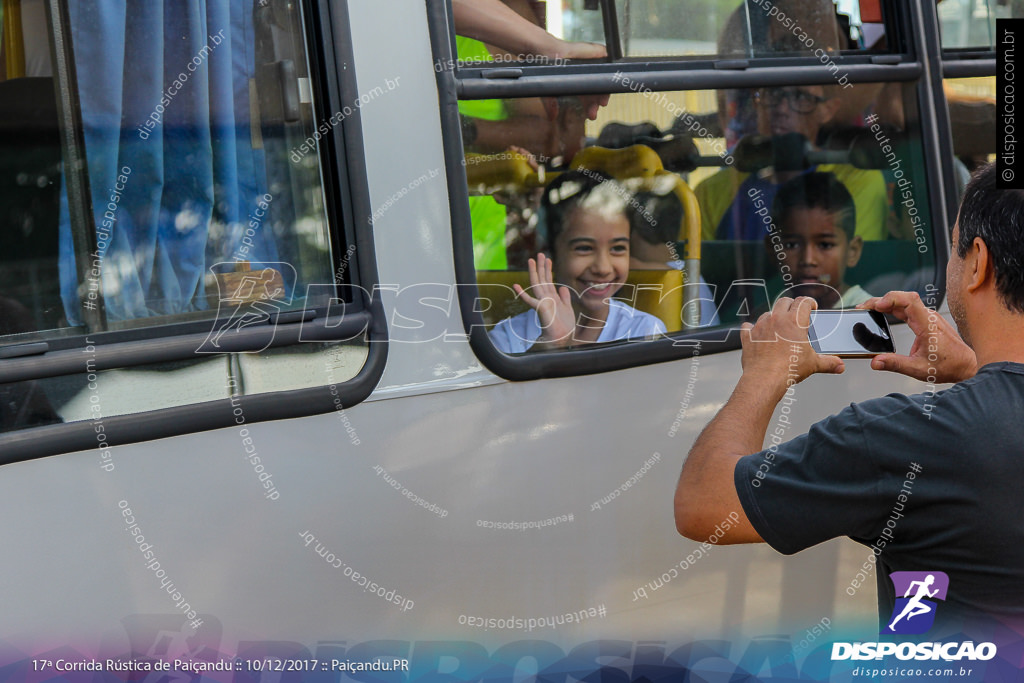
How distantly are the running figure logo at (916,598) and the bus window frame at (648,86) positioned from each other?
0.82 meters

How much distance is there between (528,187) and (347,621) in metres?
0.96

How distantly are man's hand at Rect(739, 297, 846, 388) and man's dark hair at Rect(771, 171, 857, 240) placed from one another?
83 cm

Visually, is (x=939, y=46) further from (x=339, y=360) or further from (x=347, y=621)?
(x=347, y=621)

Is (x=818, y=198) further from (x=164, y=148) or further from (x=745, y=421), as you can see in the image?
(x=164, y=148)

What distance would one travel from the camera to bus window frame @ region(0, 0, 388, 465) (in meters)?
1.59

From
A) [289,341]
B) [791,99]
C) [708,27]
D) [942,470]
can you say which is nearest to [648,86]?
[708,27]

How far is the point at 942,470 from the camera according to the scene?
4.16 feet

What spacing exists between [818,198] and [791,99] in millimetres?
276

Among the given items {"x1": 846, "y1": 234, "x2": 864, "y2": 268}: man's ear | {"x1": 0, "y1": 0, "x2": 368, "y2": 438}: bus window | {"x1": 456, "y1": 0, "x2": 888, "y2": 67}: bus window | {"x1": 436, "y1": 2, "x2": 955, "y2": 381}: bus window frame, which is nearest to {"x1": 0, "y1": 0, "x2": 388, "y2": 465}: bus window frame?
{"x1": 0, "y1": 0, "x2": 368, "y2": 438}: bus window

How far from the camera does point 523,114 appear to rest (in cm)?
200

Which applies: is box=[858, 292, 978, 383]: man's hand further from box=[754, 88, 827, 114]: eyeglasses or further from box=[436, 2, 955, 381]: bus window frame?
box=[754, 88, 827, 114]: eyeglasses

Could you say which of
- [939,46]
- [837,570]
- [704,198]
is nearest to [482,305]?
[704,198]

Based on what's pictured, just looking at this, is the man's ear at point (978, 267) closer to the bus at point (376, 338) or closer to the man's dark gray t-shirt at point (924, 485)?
the man's dark gray t-shirt at point (924, 485)
